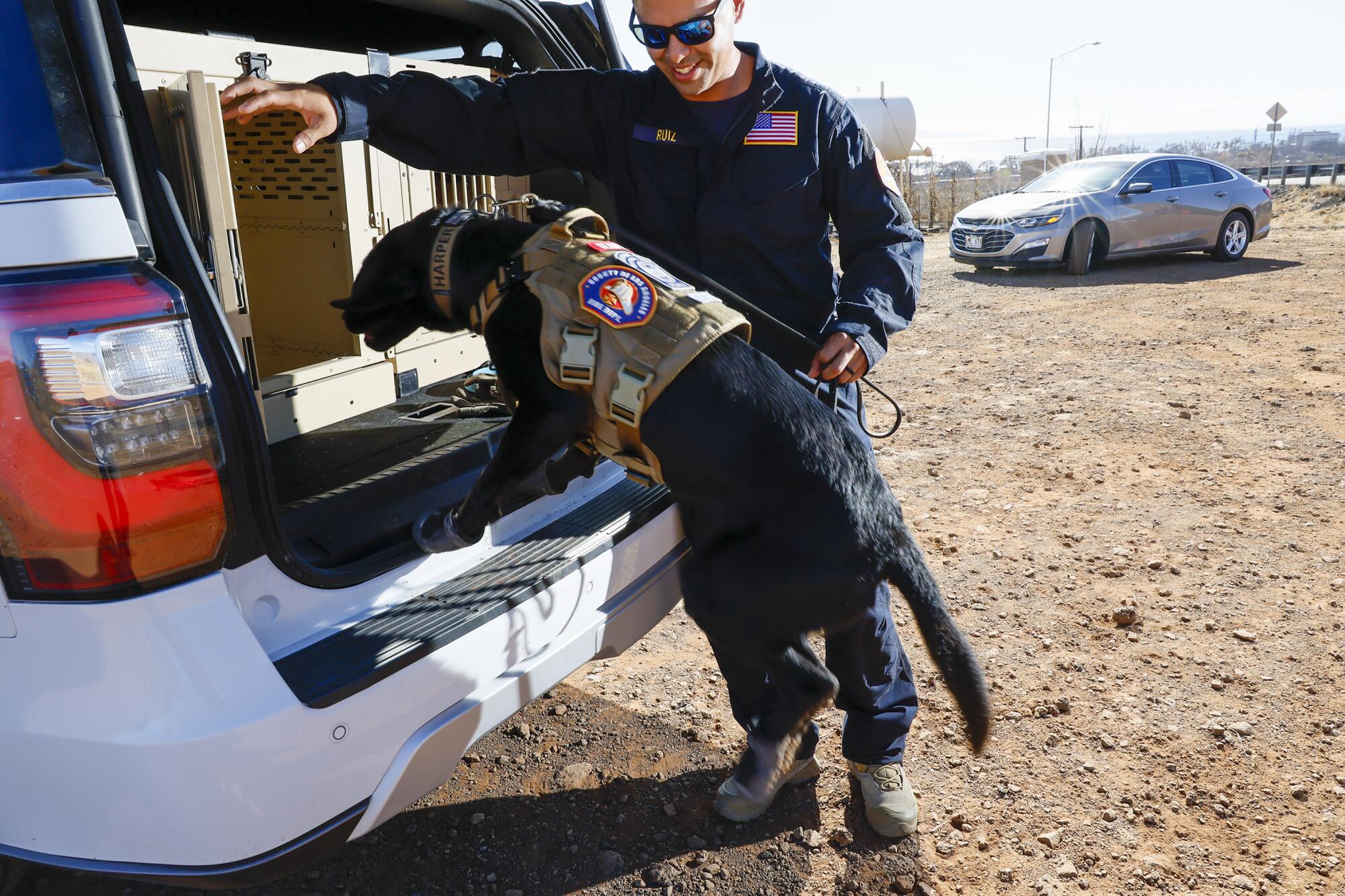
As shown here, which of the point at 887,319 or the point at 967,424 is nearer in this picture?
the point at 887,319

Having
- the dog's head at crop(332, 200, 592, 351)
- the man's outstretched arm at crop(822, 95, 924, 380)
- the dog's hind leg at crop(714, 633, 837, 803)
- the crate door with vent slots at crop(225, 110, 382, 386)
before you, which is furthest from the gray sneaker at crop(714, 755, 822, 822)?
the crate door with vent slots at crop(225, 110, 382, 386)

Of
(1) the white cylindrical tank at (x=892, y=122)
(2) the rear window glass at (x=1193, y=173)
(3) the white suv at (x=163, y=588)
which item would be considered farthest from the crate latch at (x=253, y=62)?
(1) the white cylindrical tank at (x=892, y=122)

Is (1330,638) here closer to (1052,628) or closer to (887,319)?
(1052,628)

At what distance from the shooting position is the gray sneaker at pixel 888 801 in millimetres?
2219

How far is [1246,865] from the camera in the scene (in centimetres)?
207

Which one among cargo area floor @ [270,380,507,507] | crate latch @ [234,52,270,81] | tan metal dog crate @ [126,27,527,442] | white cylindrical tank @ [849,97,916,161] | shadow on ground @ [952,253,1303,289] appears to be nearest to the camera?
cargo area floor @ [270,380,507,507]

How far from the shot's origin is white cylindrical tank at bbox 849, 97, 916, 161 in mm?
23516

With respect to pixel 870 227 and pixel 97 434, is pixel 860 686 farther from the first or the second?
pixel 97 434

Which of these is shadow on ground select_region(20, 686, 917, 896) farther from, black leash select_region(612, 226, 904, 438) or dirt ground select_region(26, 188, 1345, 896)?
black leash select_region(612, 226, 904, 438)

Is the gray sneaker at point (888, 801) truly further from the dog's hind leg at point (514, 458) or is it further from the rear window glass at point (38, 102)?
the rear window glass at point (38, 102)

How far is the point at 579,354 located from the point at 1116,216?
11.1 meters

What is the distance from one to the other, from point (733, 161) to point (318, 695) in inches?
58.2

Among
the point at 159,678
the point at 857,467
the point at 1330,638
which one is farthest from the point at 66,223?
the point at 1330,638

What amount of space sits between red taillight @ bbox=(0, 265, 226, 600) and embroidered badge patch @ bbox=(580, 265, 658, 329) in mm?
714
